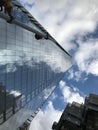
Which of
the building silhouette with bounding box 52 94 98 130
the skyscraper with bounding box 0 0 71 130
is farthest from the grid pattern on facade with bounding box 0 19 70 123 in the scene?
the building silhouette with bounding box 52 94 98 130

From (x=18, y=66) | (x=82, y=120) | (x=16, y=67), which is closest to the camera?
(x=16, y=67)

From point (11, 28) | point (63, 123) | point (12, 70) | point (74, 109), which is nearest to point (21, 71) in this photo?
point (12, 70)

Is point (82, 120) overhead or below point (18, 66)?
below

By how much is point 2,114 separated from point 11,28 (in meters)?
11.4

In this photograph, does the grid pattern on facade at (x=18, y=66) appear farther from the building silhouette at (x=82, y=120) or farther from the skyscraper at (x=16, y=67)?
the building silhouette at (x=82, y=120)

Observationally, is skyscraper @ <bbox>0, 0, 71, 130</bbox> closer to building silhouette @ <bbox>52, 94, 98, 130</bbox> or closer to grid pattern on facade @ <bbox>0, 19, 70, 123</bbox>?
grid pattern on facade @ <bbox>0, 19, 70, 123</bbox>

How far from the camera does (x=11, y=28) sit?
3388 centimetres

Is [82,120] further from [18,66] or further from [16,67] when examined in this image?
[16,67]

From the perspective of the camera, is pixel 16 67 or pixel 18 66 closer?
pixel 16 67

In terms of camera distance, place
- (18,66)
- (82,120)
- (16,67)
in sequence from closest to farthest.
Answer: (16,67)
(18,66)
(82,120)

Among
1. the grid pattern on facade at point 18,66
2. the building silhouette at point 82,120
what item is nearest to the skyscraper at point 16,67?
the grid pattern on facade at point 18,66

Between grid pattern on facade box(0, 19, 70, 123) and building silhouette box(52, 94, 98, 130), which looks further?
building silhouette box(52, 94, 98, 130)

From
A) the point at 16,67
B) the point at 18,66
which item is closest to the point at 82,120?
the point at 18,66

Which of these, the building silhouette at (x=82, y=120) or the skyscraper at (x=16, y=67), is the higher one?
the skyscraper at (x=16, y=67)
